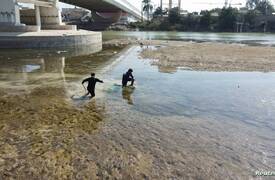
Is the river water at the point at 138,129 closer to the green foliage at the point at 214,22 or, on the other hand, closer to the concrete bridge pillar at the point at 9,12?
the concrete bridge pillar at the point at 9,12

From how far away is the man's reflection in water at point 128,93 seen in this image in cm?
1355

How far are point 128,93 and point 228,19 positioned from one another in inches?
4124

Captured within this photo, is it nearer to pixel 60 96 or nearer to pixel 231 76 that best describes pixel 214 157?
pixel 60 96

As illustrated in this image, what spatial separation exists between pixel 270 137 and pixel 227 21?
357 ft

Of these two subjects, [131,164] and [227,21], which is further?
[227,21]

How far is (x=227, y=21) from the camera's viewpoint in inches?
4405

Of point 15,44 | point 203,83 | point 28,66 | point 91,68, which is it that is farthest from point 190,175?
point 15,44

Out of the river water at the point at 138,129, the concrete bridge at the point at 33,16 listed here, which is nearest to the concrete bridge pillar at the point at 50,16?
the concrete bridge at the point at 33,16

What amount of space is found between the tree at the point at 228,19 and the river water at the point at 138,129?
98574 mm

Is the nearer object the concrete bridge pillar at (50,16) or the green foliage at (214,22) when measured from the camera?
the concrete bridge pillar at (50,16)

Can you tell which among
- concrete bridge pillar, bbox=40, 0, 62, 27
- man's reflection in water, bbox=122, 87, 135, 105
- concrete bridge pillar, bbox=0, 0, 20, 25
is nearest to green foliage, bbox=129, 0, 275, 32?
concrete bridge pillar, bbox=40, 0, 62, 27

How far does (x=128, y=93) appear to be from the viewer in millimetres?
14766

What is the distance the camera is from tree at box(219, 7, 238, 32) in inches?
4380

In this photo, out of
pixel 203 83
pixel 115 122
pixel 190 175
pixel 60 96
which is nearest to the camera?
pixel 190 175
